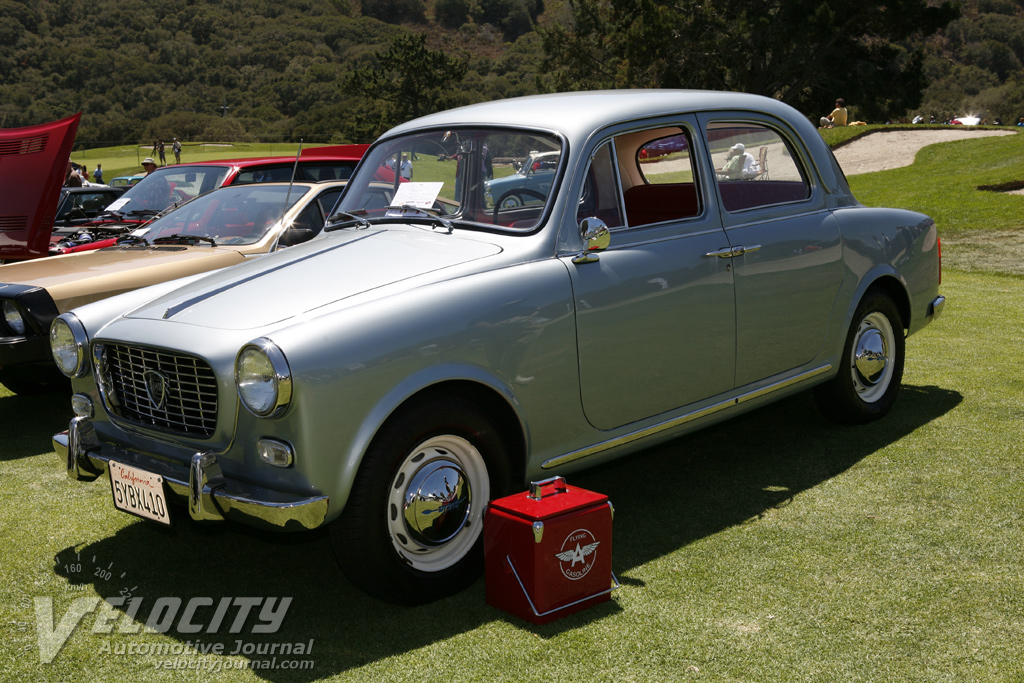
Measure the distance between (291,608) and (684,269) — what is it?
222cm

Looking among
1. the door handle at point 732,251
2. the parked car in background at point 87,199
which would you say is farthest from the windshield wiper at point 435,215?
the parked car in background at point 87,199

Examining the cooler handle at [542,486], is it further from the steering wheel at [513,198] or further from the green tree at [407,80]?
the green tree at [407,80]

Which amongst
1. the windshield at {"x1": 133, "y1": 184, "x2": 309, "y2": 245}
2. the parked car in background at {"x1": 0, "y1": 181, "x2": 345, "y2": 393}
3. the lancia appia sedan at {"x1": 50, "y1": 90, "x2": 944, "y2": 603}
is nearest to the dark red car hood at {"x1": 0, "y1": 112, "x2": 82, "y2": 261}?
the parked car in background at {"x1": 0, "y1": 181, "x2": 345, "y2": 393}

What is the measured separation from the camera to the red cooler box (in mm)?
3242

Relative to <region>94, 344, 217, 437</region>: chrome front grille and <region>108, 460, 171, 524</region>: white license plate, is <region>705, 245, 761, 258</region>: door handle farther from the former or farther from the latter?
<region>108, 460, 171, 524</region>: white license plate

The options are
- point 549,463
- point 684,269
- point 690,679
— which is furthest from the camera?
point 684,269

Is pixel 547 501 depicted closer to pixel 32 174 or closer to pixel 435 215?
pixel 435 215

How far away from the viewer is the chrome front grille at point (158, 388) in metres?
3.35

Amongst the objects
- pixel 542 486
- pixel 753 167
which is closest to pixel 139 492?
pixel 542 486

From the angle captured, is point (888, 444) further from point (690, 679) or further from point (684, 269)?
point (690, 679)

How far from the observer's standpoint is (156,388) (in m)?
3.52

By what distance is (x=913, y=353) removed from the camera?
7406 millimetres

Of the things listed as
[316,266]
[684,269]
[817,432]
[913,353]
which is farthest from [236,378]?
[913,353]

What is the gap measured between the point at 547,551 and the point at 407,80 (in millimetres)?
78797
